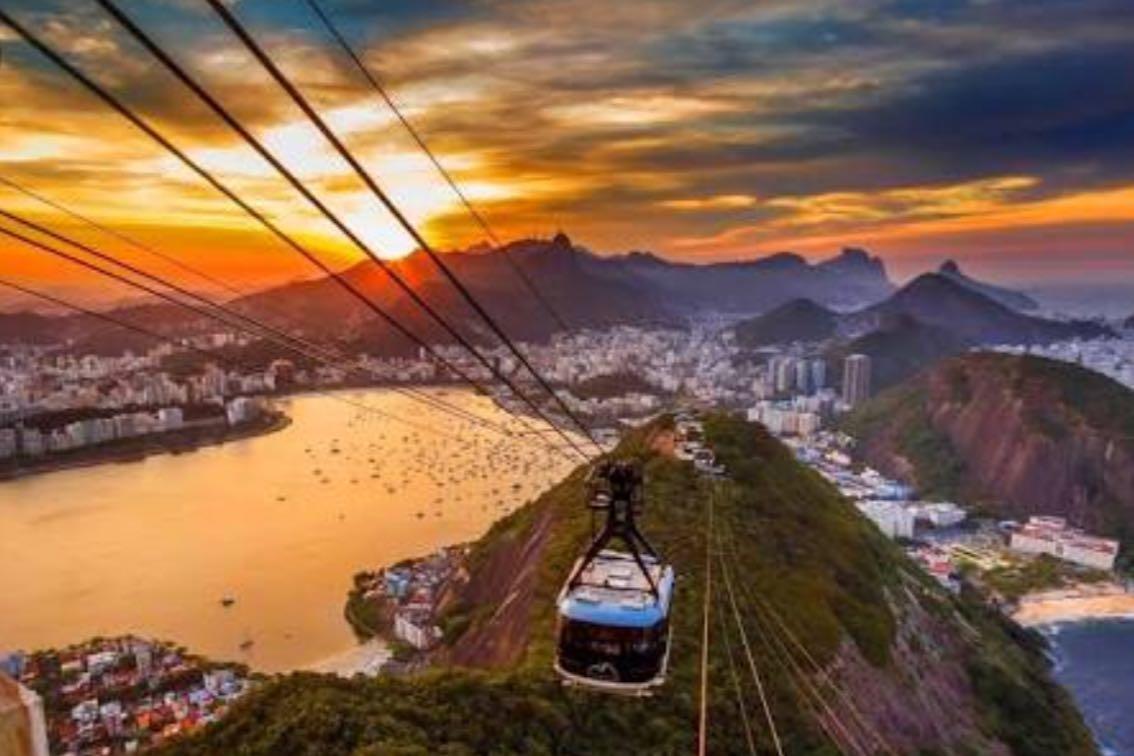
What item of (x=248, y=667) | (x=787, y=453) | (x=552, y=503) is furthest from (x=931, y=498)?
(x=248, y=667)

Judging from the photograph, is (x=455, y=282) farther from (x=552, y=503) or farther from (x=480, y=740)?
(x=552, y=503)

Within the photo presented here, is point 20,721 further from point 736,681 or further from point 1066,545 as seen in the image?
point 1066,545

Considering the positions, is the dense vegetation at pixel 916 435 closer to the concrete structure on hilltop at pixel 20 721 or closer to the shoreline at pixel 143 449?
the shoreline at pixel 143 449

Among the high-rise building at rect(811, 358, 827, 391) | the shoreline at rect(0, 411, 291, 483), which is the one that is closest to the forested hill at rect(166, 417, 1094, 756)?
the shoreline at rect(0, 411, 291, 483)

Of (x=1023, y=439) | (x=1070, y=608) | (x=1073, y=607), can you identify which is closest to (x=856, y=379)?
(x=1023, y=439)

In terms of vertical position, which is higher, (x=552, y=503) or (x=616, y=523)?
(x=616, y=523)
